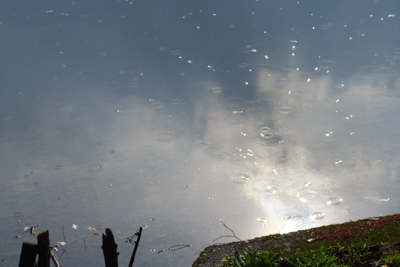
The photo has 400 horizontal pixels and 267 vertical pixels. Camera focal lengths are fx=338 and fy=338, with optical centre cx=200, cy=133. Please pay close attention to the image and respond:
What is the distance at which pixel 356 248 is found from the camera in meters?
3.45

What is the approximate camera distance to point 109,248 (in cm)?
248

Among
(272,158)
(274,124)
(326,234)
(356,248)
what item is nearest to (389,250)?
(356,248)

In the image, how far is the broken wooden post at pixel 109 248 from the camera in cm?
247

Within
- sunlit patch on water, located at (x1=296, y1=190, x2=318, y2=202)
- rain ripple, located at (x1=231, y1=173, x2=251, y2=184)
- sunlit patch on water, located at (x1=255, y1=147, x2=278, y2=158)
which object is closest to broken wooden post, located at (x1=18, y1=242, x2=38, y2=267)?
rain ripple, located at (x1=231, y1=173, x2=251, y2=184)

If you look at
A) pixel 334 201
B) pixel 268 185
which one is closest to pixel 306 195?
pixel 334 201

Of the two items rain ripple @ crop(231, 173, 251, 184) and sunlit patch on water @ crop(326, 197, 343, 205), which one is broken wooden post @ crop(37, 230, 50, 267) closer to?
rain ripple @ crop(231, 173, 251, 184)

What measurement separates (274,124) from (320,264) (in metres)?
5.48

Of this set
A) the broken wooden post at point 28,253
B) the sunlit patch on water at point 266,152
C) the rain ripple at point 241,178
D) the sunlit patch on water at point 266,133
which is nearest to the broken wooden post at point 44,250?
the broken wooden post at point 28,253

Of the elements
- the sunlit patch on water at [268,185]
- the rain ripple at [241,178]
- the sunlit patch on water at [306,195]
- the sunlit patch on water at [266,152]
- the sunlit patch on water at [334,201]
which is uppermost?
the sunlit patch on water at [266,152]

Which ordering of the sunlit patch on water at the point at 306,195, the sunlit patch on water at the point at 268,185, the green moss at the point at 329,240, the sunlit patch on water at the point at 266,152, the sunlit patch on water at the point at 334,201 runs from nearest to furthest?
the green moss at the point at 329,240 → the sunlit patch on water at the point at 334,201 → the sunlit patch on water at the point at 306,195 → the sunlit patch on water at the point at 268,185 → the sunlit patch on water at the point at 266,152

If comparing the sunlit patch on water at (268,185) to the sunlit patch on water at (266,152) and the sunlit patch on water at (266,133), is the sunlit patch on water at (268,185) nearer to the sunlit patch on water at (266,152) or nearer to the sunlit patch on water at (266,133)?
the sunlit patch on water at (266,152)

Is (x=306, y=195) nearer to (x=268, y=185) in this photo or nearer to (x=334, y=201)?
(x=334, y=201)

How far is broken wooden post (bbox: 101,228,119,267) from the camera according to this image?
2467 mm

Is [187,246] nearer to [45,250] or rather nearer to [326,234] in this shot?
[326,234]
